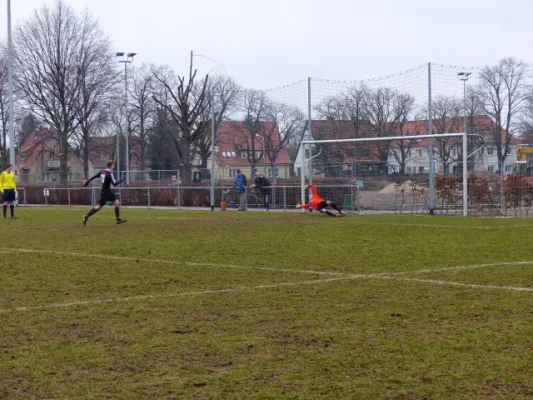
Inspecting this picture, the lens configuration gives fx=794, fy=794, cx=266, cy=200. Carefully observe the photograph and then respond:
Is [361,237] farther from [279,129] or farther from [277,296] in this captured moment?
[279,129]

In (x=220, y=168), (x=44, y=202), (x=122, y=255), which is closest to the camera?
(x=122, y=255)

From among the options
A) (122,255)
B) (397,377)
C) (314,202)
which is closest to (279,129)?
(314,202)

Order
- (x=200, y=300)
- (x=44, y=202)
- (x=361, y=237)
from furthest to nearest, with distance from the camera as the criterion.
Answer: (x=44, y=202) → (x=361, y=237) → (x=200, y=300)

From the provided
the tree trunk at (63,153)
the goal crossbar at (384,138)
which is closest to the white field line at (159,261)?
the goal crossbar at (384,138)

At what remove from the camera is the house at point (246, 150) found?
114 ft

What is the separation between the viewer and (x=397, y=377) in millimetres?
5035

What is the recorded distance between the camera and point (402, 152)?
94.9 feet

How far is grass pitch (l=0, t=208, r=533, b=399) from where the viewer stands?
16.3 ft

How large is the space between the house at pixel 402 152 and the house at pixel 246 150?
321 cm

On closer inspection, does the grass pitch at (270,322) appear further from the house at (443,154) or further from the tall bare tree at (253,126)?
the tall bare tree at (253,126)

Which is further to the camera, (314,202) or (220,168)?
(220,168)

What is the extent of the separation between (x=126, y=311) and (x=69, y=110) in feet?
190

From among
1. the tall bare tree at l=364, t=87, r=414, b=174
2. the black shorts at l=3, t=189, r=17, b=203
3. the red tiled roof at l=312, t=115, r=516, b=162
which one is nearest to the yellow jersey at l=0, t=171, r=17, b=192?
the black shorts at l=3, t=189, r=17, b=203

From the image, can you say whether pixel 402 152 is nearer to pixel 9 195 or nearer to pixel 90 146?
pixel 9 195
